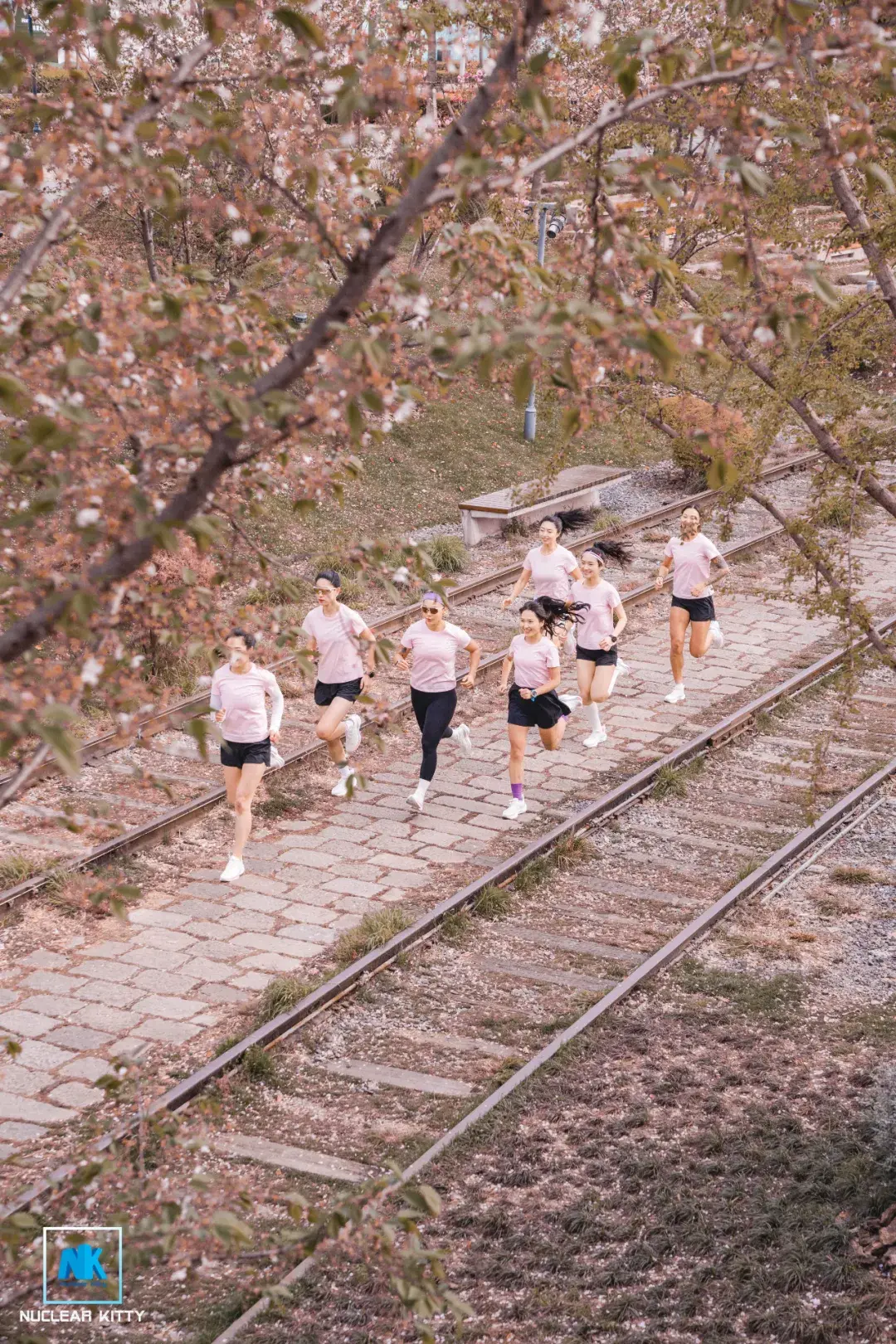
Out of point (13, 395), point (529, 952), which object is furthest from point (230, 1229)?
point (529, 952)

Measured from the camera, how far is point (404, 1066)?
902 centimetres

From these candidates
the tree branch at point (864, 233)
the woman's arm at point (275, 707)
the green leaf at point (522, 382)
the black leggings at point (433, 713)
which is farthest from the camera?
the black leggings at point (433, 713)

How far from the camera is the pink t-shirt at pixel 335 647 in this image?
41.1 ft

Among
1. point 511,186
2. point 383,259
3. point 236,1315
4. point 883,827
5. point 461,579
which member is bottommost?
point 236,1315

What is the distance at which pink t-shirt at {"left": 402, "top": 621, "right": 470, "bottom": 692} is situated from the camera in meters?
12.3

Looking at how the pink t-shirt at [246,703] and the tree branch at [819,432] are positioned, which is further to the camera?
the pink t-shirt at [246,703]

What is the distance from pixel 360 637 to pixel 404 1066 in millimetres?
4285

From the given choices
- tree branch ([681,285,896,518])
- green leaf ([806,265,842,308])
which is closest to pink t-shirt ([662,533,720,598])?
tree branch ([681,285,896,518])

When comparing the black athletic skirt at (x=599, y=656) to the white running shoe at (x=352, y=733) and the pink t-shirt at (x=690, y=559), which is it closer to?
the pink t-shirt at (x=690, y=559)

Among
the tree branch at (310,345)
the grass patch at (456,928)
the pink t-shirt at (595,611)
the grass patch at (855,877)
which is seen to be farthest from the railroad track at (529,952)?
the tree branch at (310,345)

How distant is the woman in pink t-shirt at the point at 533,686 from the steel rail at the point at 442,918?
0.67 meters

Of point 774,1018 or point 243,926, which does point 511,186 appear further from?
point 243,926

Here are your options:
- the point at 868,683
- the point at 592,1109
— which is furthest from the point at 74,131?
the point at 868,683

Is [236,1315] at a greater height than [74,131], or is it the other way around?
[74,131]
